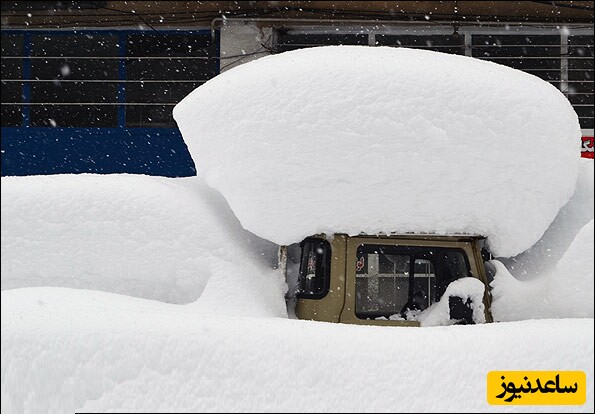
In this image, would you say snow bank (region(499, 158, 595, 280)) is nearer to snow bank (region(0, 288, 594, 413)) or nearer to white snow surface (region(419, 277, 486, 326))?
white snow surface (region(419, 277, 486, 326))

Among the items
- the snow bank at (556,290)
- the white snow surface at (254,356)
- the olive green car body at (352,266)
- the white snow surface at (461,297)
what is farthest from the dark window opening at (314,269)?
the snow bank at (556,290)

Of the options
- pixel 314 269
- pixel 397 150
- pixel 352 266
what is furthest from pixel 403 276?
pixel 397 150

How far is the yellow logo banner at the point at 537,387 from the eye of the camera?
2.27 meters

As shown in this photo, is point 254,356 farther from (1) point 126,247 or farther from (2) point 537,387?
(1) point 126,247

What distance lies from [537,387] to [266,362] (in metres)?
0.84

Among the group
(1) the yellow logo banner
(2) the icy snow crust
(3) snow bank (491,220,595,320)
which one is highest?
(2) the icy snow crust

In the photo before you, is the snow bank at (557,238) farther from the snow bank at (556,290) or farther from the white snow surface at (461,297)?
the white snow surface at (461,297)

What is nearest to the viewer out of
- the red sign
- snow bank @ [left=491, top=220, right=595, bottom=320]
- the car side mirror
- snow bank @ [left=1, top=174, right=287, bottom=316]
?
snow bank @ [left=491, top=220, right=595, bottom=320]

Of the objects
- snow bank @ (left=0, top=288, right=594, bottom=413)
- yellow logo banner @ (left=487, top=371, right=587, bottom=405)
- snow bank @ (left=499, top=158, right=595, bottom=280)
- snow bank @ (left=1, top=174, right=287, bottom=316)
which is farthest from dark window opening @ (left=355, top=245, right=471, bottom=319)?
yellow logo banner @ (left=487, top=371, right=587, bottom=405)

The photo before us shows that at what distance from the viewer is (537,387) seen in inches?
90.4

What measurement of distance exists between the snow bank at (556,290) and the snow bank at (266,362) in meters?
0.13

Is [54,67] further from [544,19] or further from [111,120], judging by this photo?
[544,19]

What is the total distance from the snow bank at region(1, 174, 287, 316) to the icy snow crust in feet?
0.68

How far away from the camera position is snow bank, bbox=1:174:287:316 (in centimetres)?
316
